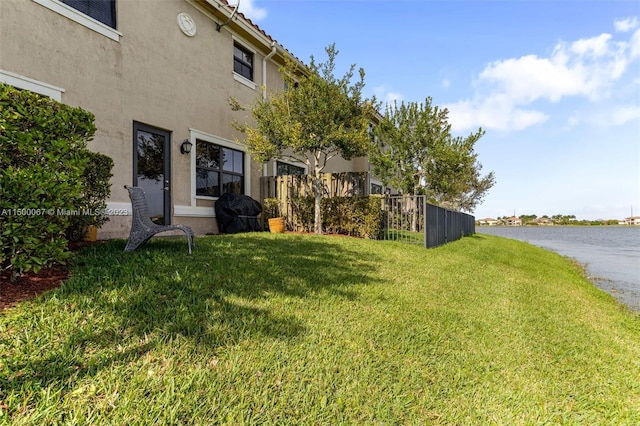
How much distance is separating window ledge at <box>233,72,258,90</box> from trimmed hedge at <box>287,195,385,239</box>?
3.92 m

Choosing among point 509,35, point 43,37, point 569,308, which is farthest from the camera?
point 509,35

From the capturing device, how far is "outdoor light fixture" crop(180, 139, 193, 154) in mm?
7344

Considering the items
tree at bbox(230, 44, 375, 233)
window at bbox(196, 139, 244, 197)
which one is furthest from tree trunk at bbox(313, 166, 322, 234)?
window at bbox(196, 139, 244, 197)

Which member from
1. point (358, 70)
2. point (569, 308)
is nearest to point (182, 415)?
point (569, 308)

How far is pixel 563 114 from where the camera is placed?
10.9m

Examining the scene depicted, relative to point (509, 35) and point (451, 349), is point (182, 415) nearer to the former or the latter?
point (451, 349)

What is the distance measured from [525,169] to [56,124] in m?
22.9

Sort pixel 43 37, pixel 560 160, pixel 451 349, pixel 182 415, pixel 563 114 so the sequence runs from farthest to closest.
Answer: pixel 560 160 < pixel 563 114 < pixel 43 37 < pixel 451 349 < pixel 182 415

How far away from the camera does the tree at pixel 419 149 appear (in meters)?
14.9

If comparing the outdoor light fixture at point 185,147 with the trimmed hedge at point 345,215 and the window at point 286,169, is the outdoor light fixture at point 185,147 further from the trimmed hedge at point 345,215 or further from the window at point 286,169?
the window at point 286,169

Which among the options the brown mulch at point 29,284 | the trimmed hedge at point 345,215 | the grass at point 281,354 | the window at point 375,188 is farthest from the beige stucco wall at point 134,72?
the window at point 375,188

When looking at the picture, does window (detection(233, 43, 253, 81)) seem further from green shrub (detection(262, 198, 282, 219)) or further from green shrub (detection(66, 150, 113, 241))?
green shrub (detection(66, 150, 113, 241))

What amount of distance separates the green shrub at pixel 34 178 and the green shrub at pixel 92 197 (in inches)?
41.4

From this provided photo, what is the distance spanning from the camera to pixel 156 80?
6.87 metres
